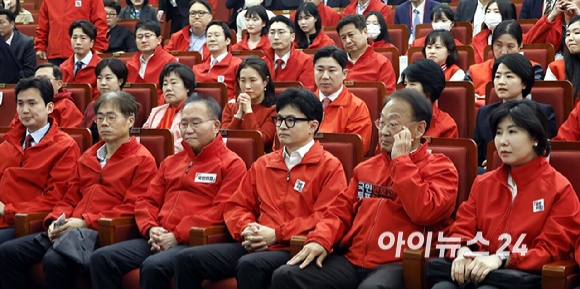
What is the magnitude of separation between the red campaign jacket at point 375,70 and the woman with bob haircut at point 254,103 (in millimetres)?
704

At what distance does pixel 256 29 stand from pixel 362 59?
51.2 inches

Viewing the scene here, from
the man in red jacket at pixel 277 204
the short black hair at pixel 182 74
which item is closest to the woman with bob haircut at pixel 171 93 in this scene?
the short black hair at pixel 182 74

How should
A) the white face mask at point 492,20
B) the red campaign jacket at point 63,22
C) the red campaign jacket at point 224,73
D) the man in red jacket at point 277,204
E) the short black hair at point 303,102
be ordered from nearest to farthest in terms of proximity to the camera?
the man in red jacket at point 277,204, the short black hair at point 303,102, the red campaign jacket at point 224,73, the white face mask at point 492,20, the red campaign jacket at point 63,22

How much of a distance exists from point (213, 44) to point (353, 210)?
7.95ft

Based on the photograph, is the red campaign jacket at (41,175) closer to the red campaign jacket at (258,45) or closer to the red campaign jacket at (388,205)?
the red campaign jacket at (388,205)

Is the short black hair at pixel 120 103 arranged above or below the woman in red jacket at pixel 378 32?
below

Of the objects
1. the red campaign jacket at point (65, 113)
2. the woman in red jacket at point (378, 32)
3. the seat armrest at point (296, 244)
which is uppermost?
the woman in red jacket at point (378, 32)

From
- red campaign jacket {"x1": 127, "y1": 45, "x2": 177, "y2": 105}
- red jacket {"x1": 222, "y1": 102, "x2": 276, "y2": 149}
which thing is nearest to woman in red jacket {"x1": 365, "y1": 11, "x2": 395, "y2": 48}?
red campaign jacket {"x1": 127, "y1": 45, "x2": 177, "y2": 105}

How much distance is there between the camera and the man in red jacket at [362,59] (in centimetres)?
388

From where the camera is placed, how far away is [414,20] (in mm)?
5422

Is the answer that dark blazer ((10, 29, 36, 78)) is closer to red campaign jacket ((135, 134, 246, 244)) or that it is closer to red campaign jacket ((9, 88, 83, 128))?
red campaign jacket ((9, 88, 83, 128))

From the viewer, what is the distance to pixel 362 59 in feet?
13.0

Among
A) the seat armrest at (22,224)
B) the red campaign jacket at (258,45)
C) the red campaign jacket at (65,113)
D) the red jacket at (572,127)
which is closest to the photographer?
the red jacket at (572,127)

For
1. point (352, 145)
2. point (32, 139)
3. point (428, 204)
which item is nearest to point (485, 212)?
point (428, 204)
